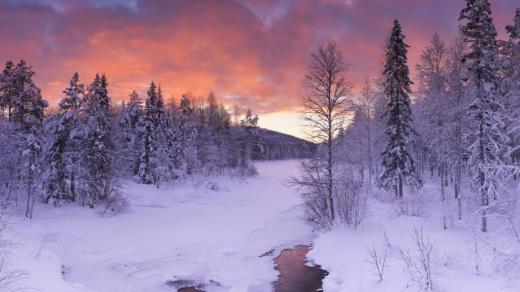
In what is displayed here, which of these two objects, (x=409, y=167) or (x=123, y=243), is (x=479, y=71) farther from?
(x=123, y=243)

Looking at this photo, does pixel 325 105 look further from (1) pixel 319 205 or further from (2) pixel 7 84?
(2) pixel 7 84

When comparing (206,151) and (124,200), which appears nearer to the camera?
(124,200)

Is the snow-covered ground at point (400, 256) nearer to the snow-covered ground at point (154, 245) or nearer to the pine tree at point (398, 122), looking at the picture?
the snow-covered ground at point (154, 245)

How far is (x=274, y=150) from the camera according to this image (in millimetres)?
144000

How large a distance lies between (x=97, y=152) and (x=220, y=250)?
62.2 feet

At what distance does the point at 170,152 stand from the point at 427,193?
35678 mm

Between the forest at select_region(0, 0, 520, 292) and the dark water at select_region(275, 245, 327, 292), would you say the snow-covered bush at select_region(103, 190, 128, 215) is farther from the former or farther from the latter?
the dark water at select_region(275, 245, 327, 292)

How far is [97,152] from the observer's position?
32.3 metres

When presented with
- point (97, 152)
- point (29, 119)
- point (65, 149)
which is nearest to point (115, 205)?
point (97, 152)

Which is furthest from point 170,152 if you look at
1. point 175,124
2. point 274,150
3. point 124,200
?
point 274,150

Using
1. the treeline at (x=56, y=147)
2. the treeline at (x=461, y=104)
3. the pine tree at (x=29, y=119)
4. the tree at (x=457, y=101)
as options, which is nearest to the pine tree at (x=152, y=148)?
the treeline at (x=56, y=147)

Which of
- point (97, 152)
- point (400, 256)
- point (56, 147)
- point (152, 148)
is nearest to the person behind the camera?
point (400, 256)

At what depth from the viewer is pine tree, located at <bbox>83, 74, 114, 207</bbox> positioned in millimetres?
31109

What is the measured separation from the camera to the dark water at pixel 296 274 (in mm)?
13000
